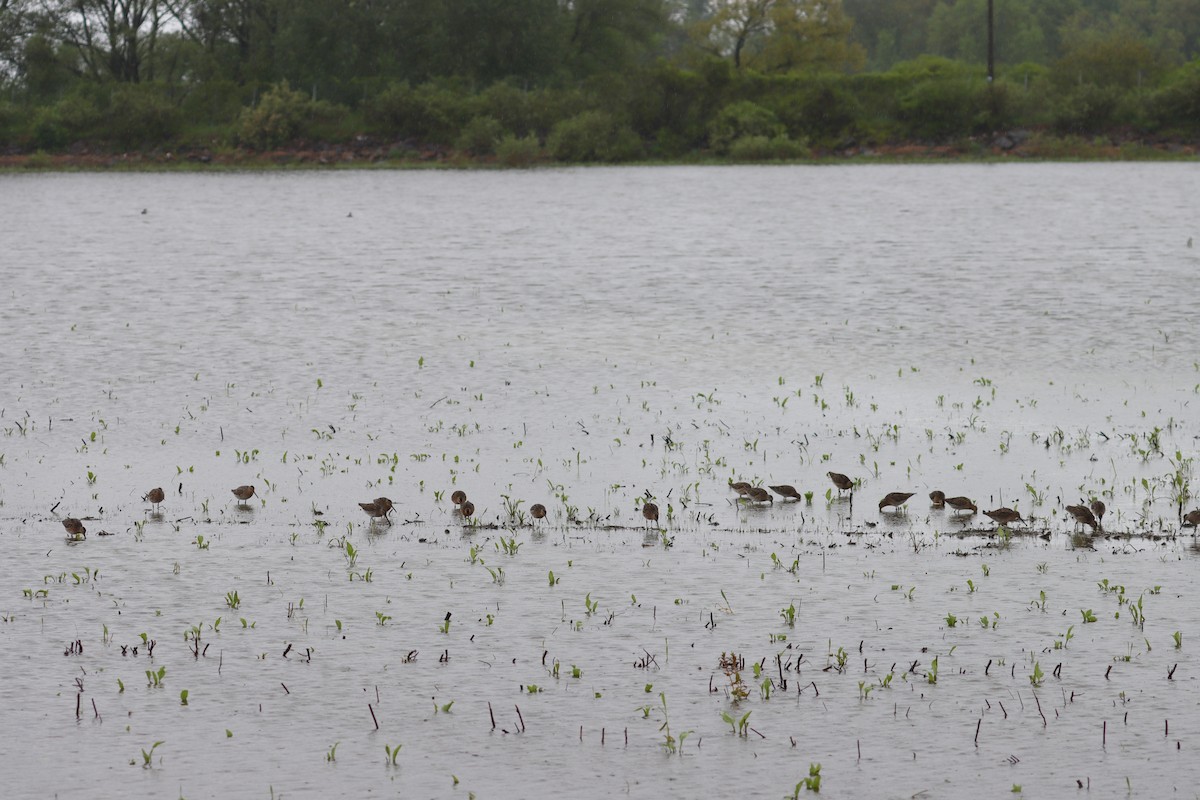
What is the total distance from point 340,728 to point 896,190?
50.0 meters

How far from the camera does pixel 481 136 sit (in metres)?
83.0

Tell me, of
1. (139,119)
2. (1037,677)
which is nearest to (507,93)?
(139,119)

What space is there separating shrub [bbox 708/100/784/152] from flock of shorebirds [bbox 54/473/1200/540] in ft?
235

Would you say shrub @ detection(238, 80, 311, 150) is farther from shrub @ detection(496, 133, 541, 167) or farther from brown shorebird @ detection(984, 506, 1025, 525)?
brown shorebird @ detection(984, 506, 1025, 525)

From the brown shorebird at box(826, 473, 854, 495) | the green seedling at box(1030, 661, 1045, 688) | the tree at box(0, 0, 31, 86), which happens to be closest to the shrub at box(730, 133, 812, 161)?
the tree at box(0, 0, 31, 86)

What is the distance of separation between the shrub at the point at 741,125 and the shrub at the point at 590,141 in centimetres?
436

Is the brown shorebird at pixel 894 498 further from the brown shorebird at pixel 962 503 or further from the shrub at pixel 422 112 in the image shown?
the shrub at pixel 422 112

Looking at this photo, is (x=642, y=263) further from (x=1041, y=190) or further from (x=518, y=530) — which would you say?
(x=1041, y=190)

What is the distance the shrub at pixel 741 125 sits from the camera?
82188mm

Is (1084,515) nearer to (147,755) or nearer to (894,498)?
(894,498)

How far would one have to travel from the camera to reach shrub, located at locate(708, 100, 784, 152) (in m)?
82.2

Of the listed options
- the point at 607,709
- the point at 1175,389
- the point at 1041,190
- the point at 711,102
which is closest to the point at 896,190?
the point at 1041,190

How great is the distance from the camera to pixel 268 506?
1179 centimetres

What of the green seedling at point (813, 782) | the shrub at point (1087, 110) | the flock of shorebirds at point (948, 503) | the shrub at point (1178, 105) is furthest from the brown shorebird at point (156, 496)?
the shrub at point (1178, 105)
